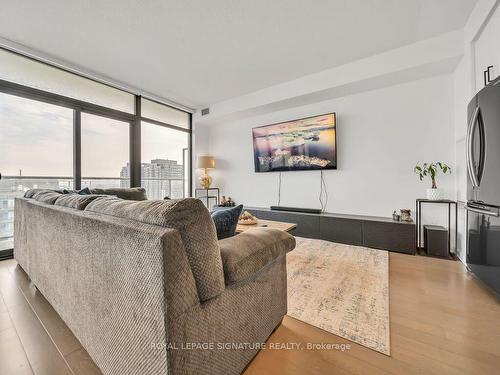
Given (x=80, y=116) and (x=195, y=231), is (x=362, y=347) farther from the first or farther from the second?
(x=80, y=116)

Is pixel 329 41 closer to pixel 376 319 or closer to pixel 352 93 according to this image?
pixel 352 93

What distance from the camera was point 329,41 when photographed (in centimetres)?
263

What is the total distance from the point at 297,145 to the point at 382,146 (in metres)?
1.28

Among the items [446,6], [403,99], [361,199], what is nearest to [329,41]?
[446,6]

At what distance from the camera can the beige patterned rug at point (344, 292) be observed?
136 centimetres

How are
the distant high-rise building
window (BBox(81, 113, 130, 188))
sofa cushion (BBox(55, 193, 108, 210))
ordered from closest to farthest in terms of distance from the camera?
sofa cushion (BBox(55, 193, 108, 210)) < window (BBox(81, 113, 130, 188)) < the distant high-rise building

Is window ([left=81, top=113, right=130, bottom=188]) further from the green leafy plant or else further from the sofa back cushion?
the green leafy plant

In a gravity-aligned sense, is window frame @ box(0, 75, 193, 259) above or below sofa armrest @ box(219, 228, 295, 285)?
above

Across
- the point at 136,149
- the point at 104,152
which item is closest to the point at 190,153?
the point at 136,149

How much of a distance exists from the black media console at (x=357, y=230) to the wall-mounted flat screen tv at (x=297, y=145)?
86cm

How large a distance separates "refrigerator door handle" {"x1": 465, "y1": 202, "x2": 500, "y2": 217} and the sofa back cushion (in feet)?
6.31

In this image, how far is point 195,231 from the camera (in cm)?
77

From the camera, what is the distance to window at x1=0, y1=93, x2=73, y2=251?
9.12ft

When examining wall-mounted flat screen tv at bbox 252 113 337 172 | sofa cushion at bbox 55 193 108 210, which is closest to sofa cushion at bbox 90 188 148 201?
sofa cushion at bbox 55 193 108 210
